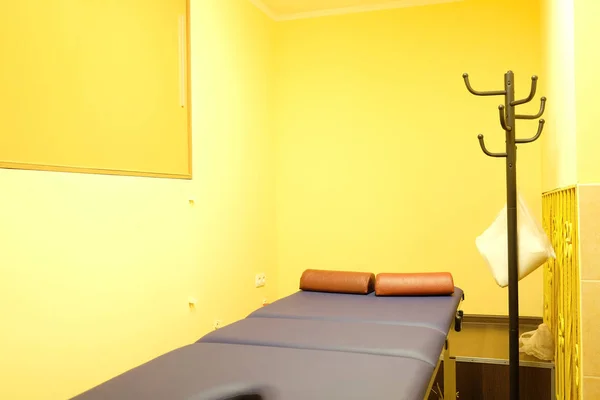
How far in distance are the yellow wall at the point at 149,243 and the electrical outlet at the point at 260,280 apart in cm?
5

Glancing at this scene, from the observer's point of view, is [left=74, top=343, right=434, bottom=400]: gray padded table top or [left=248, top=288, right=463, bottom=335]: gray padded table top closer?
[left=74, top=343, right=434, bottom=400]: gray padded table top

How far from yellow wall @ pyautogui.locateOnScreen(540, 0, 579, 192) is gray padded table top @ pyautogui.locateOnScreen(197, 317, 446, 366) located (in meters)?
0.76

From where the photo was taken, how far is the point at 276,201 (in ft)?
12.8

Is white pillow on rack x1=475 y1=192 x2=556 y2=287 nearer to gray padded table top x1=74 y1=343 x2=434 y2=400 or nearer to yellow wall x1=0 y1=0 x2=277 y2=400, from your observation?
gray padded table top x1=74 y1=343 x2=434 y2=400

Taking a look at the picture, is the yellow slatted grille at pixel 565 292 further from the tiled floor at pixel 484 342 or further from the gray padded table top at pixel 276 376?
the gray padded table top at pixel 276 376

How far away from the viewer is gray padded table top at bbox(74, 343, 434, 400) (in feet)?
3.67

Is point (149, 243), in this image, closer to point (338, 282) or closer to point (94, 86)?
point (94, 86)

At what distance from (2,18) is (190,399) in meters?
1.34

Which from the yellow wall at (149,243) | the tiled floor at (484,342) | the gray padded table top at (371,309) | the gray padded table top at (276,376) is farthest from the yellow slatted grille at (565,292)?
the yellow wall at (149,243)

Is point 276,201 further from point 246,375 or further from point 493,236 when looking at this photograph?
point 246,375

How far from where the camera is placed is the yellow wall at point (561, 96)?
1796 mm

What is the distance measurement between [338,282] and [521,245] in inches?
29.8

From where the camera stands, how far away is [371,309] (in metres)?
1.99

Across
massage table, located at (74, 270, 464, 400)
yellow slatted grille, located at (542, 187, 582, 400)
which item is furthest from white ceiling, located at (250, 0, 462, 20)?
massage table, located at (74, 270, 464, 400)
